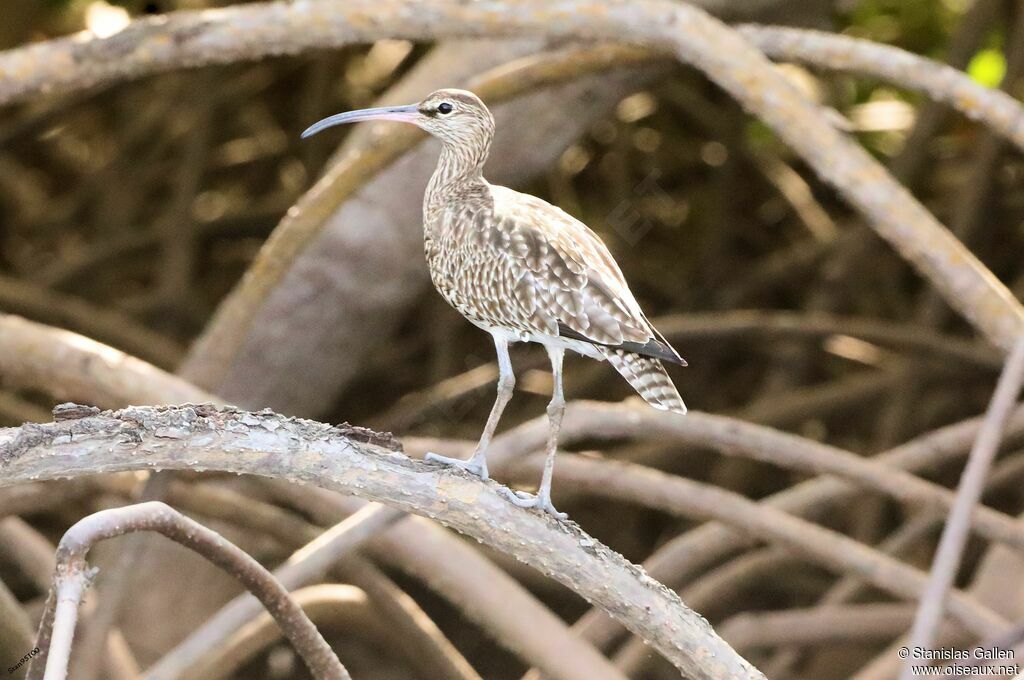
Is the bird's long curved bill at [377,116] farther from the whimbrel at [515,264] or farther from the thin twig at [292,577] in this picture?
the thin twig at [292,577]

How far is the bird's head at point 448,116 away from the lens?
1.38m

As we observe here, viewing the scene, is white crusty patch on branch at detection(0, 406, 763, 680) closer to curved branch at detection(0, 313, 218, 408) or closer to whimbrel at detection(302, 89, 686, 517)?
whimbrel at detection(302, 89, 686, 517)

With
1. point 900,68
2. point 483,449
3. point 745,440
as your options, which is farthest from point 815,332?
point 483,449

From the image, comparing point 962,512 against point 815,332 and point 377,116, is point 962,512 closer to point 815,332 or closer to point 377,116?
point 377,116

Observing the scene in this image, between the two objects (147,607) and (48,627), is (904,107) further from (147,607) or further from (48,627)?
(48,627)

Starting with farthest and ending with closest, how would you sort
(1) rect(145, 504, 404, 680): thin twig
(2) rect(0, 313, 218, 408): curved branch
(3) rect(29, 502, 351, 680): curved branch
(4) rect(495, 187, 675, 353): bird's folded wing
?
(2) rect(0, 313, 218, 408): curved branch, (1) rect(145, 504, 404, 680): thin twig, (4) rect(495, 187, 675, 353): bird's folded wing, (3) rect(29, 502, 351, 680): curved branch

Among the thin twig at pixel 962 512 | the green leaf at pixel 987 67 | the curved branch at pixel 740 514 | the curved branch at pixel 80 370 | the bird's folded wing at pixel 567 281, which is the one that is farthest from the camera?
the green leaf at pixel 987 67

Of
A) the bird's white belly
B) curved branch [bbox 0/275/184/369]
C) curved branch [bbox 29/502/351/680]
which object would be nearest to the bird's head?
the bird's white belly

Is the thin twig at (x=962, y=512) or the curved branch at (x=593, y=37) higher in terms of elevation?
the curved branch at (x=593, y=37)

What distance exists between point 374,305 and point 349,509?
513 mm

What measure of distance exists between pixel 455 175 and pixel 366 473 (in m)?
0.37

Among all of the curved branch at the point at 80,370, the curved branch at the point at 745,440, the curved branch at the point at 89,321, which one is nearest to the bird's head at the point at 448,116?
the curved branch at the point at 80,370

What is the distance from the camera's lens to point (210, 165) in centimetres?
570

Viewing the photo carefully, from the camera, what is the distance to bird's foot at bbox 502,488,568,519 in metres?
1.45
